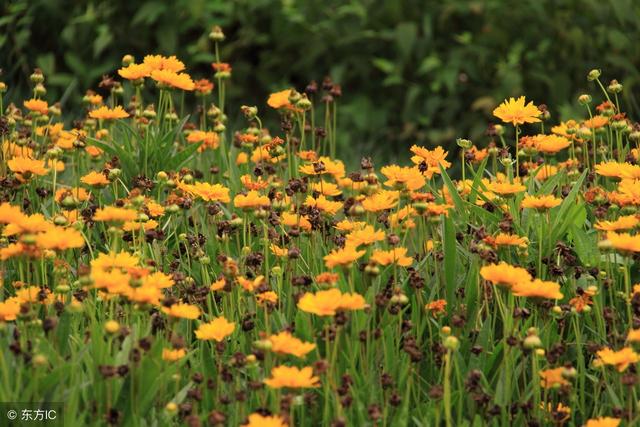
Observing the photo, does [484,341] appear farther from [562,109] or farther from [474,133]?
[474,133]

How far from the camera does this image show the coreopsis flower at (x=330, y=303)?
196 cm

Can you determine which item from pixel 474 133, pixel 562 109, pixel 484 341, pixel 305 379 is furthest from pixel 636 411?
pixel 474 133

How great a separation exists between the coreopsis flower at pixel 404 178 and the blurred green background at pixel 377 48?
2.67 metres

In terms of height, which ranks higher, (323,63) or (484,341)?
(323,63)

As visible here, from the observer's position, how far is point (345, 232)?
2.75 metres

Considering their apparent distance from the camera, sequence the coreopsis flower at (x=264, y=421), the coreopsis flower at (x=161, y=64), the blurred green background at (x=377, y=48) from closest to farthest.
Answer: the coreopsis flower at (x=264, y=421)
the coreopsis flower at (x=161, y=64)
the blurred green background at (x=377, y=48)

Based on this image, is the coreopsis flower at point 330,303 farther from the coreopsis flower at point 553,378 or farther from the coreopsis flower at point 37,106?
the coreopsis flower at point 37,106

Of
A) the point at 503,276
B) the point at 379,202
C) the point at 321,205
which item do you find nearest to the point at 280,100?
the point at 321,205

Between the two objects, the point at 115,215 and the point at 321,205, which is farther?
the point at 321,205

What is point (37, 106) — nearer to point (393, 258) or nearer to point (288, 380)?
point (393, 258)

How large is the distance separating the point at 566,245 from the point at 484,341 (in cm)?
43

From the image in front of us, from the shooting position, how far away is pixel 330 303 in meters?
1.98

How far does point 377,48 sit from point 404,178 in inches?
130

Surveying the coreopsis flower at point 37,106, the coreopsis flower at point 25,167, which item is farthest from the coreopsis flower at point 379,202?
the coreopsis flower at point 37,106
